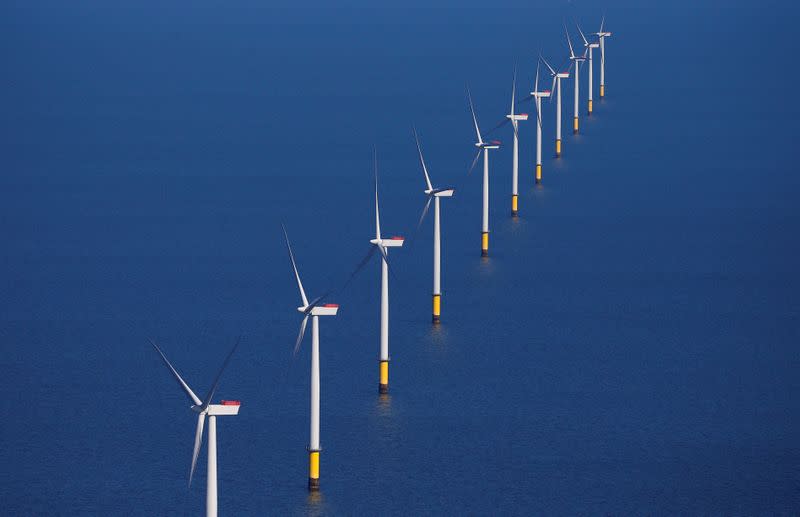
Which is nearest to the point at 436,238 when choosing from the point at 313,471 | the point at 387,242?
the point at 387,242

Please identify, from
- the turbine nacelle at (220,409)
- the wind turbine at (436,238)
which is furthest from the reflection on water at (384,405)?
the turbine nacelle at (220,409)

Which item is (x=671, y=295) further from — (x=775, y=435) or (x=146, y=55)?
(x=146, y=55)

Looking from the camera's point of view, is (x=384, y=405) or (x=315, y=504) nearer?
(x=315, y=504)

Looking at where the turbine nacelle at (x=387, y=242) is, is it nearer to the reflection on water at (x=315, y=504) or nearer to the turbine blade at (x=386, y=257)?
the turbine blade at (x=386, y=257)


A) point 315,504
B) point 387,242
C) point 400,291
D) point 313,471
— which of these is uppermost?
point 387,242

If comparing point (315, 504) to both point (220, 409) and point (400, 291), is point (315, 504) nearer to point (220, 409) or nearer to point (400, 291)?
point (220, 409)
